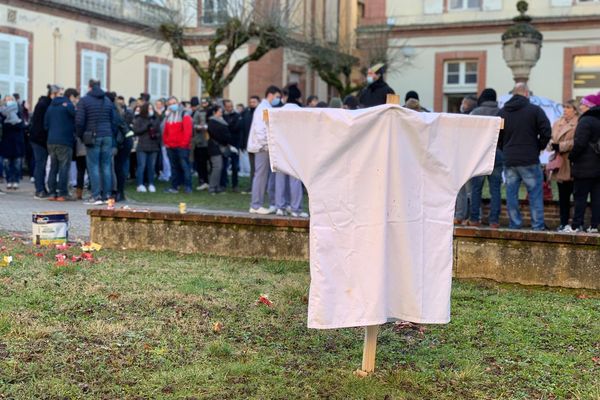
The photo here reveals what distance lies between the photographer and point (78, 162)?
14242 mm

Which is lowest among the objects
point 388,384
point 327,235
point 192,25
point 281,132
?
point 388,384

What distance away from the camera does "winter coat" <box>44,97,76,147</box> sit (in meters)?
13.3

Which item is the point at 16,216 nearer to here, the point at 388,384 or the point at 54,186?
the point at 54,186

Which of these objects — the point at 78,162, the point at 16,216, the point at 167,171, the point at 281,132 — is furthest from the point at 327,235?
the point at 167,171

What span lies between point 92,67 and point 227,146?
12.6 meters

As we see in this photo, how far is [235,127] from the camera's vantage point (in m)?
17.2

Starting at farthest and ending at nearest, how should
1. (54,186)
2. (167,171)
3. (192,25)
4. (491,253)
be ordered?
(192,25) → (167,171) → (54,186) → (491,253)

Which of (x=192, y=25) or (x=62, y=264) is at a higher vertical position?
(x=192, y=25)

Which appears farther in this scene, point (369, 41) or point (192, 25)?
point (369, 41)

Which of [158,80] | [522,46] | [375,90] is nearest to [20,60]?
[158,80]

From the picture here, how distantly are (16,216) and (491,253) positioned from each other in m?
7.22

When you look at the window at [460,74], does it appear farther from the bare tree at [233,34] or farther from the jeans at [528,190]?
the jeans at [528,190]

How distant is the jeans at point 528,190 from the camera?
9.96 m

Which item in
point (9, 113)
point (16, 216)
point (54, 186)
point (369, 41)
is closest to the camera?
point (16, 216)
